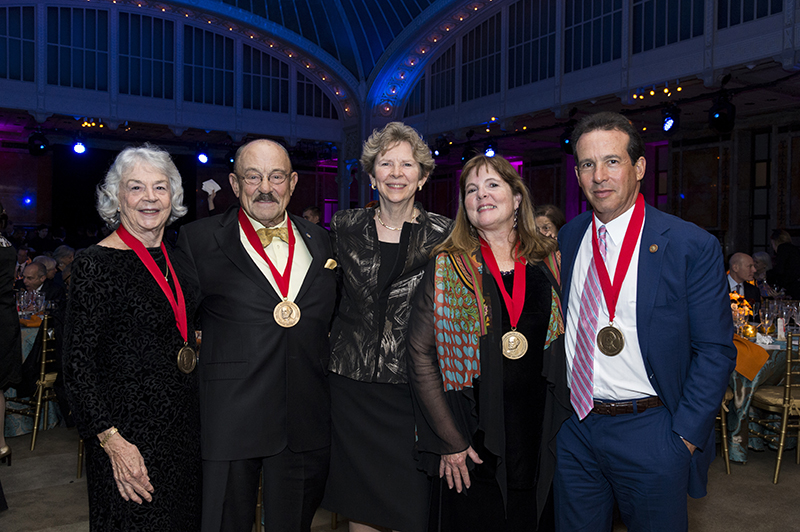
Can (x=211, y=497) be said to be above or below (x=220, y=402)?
→ below

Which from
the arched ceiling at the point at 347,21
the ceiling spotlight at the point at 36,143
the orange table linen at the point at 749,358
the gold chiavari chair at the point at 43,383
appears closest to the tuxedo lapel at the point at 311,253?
the gold chiavari chair at the point at 43,383

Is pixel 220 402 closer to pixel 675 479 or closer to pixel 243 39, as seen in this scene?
pixel 675 479

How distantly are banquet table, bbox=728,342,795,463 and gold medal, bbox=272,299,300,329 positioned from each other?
3936 millimetres

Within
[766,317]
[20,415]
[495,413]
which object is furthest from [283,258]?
[766,317]

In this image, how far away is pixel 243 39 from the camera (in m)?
15.0

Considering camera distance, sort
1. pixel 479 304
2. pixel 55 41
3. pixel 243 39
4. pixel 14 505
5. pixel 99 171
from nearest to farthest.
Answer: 1. pixel 479 304
2. pixel 14 505
3. pixel 55 41
4. pixel 243 39
5. pixel 99 171

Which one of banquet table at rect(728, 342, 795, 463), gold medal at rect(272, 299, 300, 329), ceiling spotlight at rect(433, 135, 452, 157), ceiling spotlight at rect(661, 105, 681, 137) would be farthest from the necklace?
ceiling spotlight at rect(433, 135, 452, 157)

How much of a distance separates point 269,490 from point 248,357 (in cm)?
54

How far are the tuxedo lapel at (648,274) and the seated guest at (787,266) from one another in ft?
23.3

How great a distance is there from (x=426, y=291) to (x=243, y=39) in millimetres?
14592

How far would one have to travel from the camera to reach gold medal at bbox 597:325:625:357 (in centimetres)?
202

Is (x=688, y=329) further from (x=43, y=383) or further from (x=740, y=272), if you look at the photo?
(x=43, y=383)

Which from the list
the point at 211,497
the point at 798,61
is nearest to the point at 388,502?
the point at 211,497

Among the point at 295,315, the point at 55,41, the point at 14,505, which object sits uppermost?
the point at 55,41
